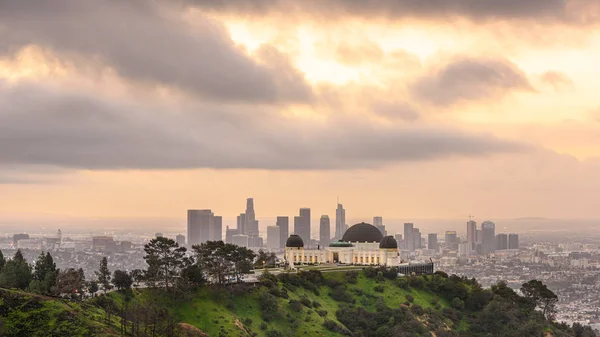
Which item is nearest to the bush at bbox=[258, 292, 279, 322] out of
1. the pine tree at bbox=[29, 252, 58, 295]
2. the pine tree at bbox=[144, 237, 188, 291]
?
the pine tree at bbox=[144, 237, 188, 291]

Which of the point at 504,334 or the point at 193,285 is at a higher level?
the point at 193,285

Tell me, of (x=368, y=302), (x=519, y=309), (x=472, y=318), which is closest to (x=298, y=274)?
(x=368, y=302)

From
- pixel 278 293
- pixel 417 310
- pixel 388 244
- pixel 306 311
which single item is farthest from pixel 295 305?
pixel 388 244

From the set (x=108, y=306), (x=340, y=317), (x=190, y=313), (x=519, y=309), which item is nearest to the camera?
(x=108, y=306)

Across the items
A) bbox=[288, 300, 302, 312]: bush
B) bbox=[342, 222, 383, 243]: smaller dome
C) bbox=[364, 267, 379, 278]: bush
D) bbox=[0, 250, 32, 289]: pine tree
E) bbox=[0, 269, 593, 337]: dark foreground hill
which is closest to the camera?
bbox=[0, 269, 593, 337]: dark foreground hill

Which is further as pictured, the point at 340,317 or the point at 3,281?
the point at 340,317

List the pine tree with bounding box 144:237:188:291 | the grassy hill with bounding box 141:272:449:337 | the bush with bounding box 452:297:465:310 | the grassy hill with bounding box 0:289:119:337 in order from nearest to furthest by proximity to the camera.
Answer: the grassy hill with bounding box 0:289:119:337 < the grassy hill with bounding box 141:272:449:337 < the pine tree with bounding box 144:237:188:291 < the bush with bounding box 452:297:465:310

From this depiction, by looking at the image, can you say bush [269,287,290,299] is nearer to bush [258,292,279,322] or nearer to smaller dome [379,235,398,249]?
bush [258,292,279,322]

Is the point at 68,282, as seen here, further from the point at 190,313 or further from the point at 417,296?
the point at 417,296
